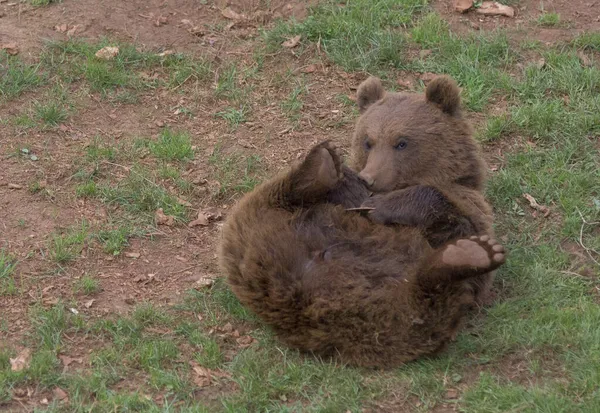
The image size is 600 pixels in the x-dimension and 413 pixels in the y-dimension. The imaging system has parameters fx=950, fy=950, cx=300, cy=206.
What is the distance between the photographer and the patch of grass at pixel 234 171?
707cm

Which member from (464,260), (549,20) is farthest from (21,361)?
(549,20)

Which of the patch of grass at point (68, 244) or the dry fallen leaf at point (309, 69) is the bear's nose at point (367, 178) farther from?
the dry fallen leaf at point (309, 69)

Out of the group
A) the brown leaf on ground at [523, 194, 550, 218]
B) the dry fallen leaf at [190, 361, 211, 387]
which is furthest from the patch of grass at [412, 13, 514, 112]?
the dry fallen leaf at [190, 361, 211, 387]

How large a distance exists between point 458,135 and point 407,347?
5.58ft

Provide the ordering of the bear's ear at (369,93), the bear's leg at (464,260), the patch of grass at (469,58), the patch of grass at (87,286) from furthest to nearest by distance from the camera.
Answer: the patch of grass at (469,58)
the bear's ear at (369,93)
the patch of grass at (87,286)
the bear's leg at (464,260)

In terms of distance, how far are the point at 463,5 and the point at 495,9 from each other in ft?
0.96

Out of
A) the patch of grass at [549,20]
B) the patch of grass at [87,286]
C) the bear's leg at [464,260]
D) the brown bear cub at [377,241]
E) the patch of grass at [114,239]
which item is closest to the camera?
the bear's leg at [464,260]

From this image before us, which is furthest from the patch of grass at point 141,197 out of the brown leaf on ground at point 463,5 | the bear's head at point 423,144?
the brown leaf on ground at point 463,5

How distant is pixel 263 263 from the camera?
5383 mm

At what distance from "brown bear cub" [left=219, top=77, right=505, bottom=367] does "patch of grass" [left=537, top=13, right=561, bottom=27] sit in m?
2.56

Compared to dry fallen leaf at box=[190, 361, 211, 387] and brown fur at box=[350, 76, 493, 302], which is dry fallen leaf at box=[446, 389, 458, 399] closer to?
brown fur at box=[350, 76, 493, 302]

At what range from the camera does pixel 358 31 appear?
827cm

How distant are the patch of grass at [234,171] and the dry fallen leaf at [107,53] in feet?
4.56

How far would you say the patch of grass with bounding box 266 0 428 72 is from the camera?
8180mm
